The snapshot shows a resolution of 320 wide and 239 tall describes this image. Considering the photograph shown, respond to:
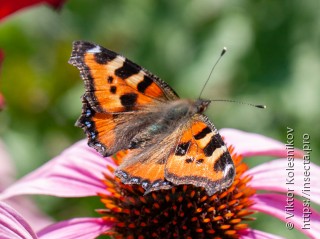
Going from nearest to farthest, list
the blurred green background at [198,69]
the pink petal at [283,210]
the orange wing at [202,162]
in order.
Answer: the orange wing at [202,162] → the pink petal at [283,210] → the blurred green background at [198,69]

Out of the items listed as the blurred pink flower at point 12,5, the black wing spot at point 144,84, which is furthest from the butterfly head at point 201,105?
the blurred pink flower at point 12,5

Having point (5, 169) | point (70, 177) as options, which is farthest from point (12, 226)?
point (5, 169)

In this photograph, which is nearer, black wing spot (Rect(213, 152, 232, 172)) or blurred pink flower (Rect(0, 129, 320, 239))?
black wing spot (Rect(213, 152, 232, 172))

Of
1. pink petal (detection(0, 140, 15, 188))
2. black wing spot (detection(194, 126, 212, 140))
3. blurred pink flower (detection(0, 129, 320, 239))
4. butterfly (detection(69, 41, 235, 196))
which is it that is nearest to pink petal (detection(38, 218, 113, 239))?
blurred pink flower (detection(0, 129, 320, 239))

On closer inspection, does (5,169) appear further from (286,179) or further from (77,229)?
(286,179)

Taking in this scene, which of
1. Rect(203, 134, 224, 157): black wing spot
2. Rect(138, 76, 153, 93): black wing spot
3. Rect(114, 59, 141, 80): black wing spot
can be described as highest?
Rect(114, 59, 141, 80): black wing spot

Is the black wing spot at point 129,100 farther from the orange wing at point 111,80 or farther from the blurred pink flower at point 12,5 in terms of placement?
the blurred pink flower at point 12,5

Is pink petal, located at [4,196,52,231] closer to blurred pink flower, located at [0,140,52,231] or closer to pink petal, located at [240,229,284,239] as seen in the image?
blurred pink flower, located at [0,140,52,231]
